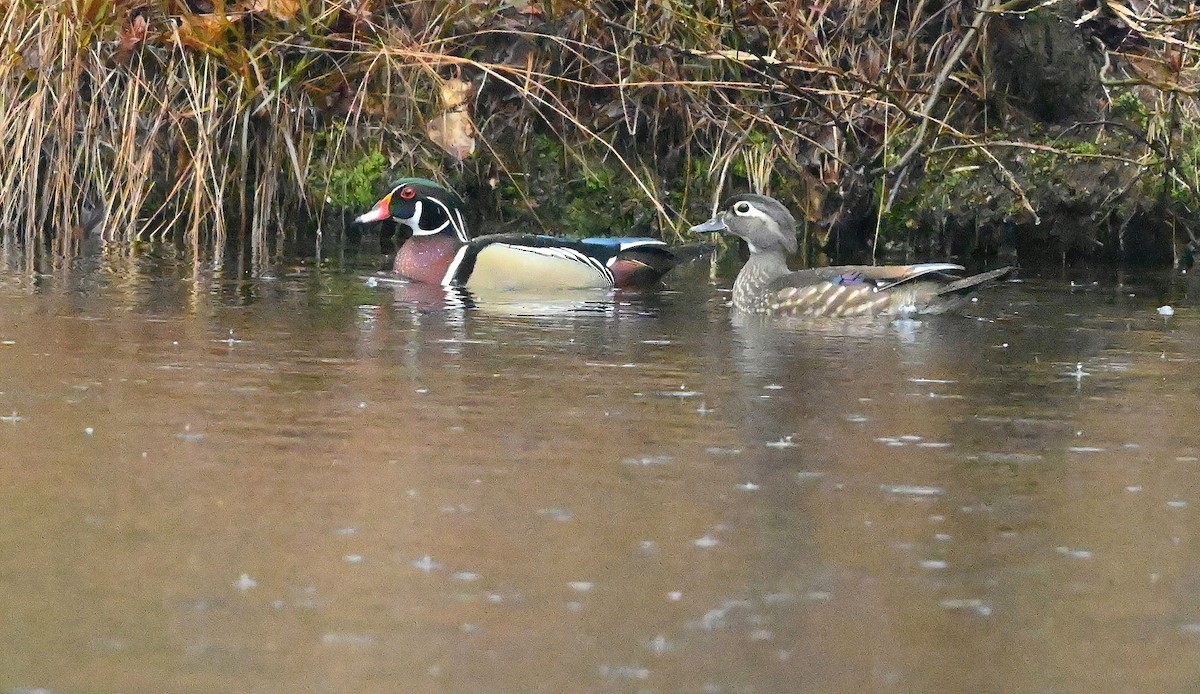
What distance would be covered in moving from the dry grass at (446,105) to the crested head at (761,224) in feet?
5.38

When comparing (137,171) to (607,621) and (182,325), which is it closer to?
(182,325)

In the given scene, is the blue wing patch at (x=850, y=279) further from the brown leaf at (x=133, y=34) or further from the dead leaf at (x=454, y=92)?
the brown leaf at (x=133, y=34)

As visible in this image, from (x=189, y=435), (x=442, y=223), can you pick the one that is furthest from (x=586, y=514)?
(x=442, y=223)

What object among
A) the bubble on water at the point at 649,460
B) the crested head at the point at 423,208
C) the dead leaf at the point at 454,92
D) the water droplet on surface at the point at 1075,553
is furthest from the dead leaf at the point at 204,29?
the water droplet on surface at the point at 1075,553

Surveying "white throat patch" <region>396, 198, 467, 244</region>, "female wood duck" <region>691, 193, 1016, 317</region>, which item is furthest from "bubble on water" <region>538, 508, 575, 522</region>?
"white throat patch" <region>396, 198, 467, 244</region>

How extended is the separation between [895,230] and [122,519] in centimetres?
987

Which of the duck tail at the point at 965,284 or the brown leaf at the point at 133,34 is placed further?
the brown leaf at the point at 133,34

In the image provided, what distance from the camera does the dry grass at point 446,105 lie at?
13.5m

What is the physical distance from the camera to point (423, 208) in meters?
13.1

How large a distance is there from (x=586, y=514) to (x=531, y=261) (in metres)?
6.97

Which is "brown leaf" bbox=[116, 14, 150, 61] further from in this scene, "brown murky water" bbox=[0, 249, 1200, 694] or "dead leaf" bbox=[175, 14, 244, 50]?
"brown murky water" bbox=[0, 249, 1200, 694]

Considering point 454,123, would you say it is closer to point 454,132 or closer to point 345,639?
point 454,132

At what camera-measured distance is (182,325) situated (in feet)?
29.7

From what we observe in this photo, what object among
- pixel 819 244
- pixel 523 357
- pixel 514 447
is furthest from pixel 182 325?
pixel 819 244
